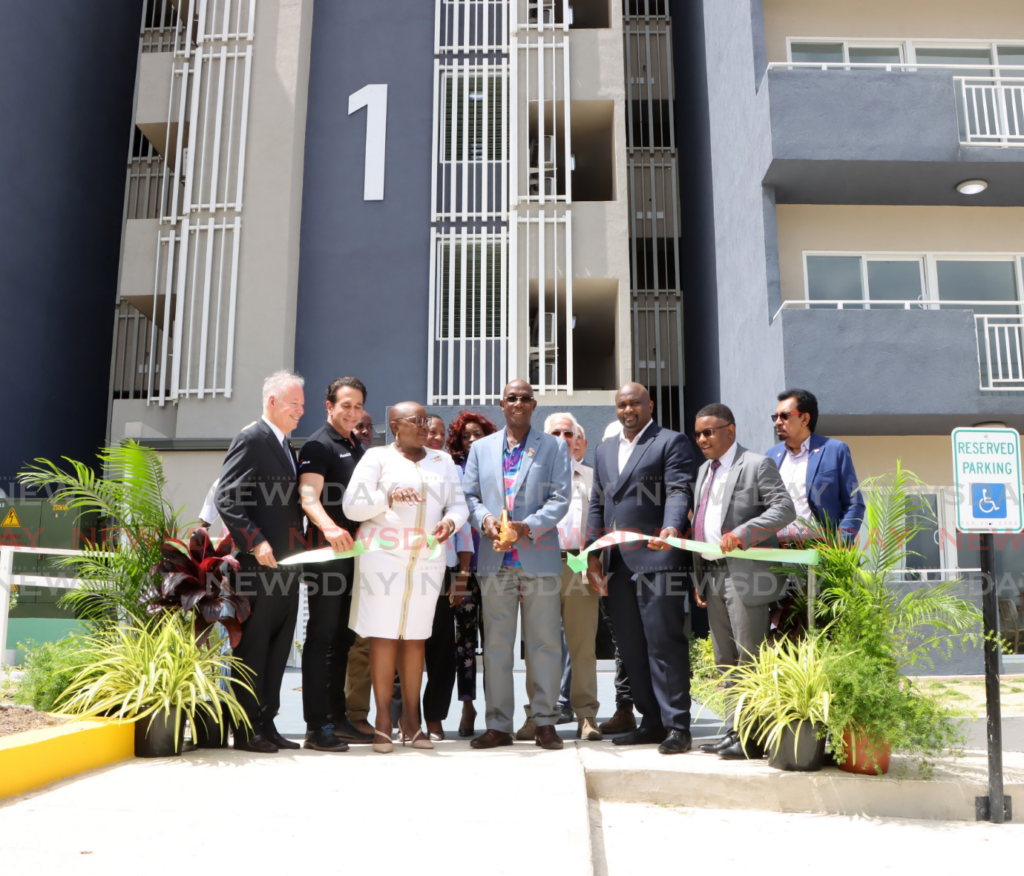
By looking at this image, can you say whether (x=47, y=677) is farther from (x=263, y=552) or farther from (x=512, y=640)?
(x=512, y=640)

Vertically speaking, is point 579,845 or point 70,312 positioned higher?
point 70,312

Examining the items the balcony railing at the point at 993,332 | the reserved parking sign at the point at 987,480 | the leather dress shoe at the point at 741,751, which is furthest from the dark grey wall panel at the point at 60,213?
the reserved parking sign at the point at 987,480

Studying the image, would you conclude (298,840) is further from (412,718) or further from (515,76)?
(515,76)

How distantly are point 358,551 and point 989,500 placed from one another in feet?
10.4

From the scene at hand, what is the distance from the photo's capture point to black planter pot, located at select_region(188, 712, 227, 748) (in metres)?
4.62

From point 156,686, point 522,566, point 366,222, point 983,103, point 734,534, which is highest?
point 983,103

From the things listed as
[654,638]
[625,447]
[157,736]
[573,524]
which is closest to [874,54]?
[625,447]

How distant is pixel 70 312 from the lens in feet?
51.2

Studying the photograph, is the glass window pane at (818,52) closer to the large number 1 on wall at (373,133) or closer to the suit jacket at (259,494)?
the large number 1 on wall at (373,133)

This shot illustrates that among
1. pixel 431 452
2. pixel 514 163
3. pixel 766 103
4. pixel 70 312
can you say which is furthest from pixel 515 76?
pixel 431 452

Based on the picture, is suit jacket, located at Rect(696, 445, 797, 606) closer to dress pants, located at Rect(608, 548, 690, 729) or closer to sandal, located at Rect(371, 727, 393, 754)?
dress pants, located at Rect(608, 548, 690, 729)

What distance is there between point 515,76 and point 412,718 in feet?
37.5

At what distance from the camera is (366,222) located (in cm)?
1370

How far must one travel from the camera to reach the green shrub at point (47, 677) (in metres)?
4.53
